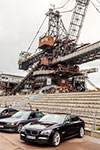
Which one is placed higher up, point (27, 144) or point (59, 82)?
point (59, 82)

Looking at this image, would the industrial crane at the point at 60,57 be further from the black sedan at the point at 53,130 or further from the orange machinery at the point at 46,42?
the black sedan at the point at 53,130

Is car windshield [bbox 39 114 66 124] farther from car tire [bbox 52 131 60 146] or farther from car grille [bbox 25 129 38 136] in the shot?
car grille [bbox 25 129 38 136]

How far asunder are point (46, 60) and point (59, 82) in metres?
6.63

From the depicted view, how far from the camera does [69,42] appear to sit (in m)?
42.2

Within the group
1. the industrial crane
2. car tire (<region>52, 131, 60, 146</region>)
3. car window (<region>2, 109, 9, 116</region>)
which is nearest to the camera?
car tire (<region>52, 131, 60, 146</region>)

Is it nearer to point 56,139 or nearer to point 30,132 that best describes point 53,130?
point 56,139

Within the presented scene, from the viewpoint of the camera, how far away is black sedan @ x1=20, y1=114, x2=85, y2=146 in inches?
281

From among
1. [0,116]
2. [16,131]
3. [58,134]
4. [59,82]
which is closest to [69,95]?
[0,116]

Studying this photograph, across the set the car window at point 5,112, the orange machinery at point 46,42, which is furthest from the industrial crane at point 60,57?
the car window at point 5,112

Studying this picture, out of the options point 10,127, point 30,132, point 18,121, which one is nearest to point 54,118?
point 30,132

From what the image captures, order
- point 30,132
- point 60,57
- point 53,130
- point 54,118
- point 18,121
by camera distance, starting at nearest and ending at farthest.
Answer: point 53,130
point 30,132
point 54,118
point 18,121
point 60,57

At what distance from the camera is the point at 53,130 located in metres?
7.32

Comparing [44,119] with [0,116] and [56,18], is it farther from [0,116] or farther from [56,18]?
[56,18]

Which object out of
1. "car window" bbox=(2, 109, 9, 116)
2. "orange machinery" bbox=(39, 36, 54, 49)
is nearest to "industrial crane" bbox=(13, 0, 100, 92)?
"orange machinery" bbox=(39, 36, 54, 49)
